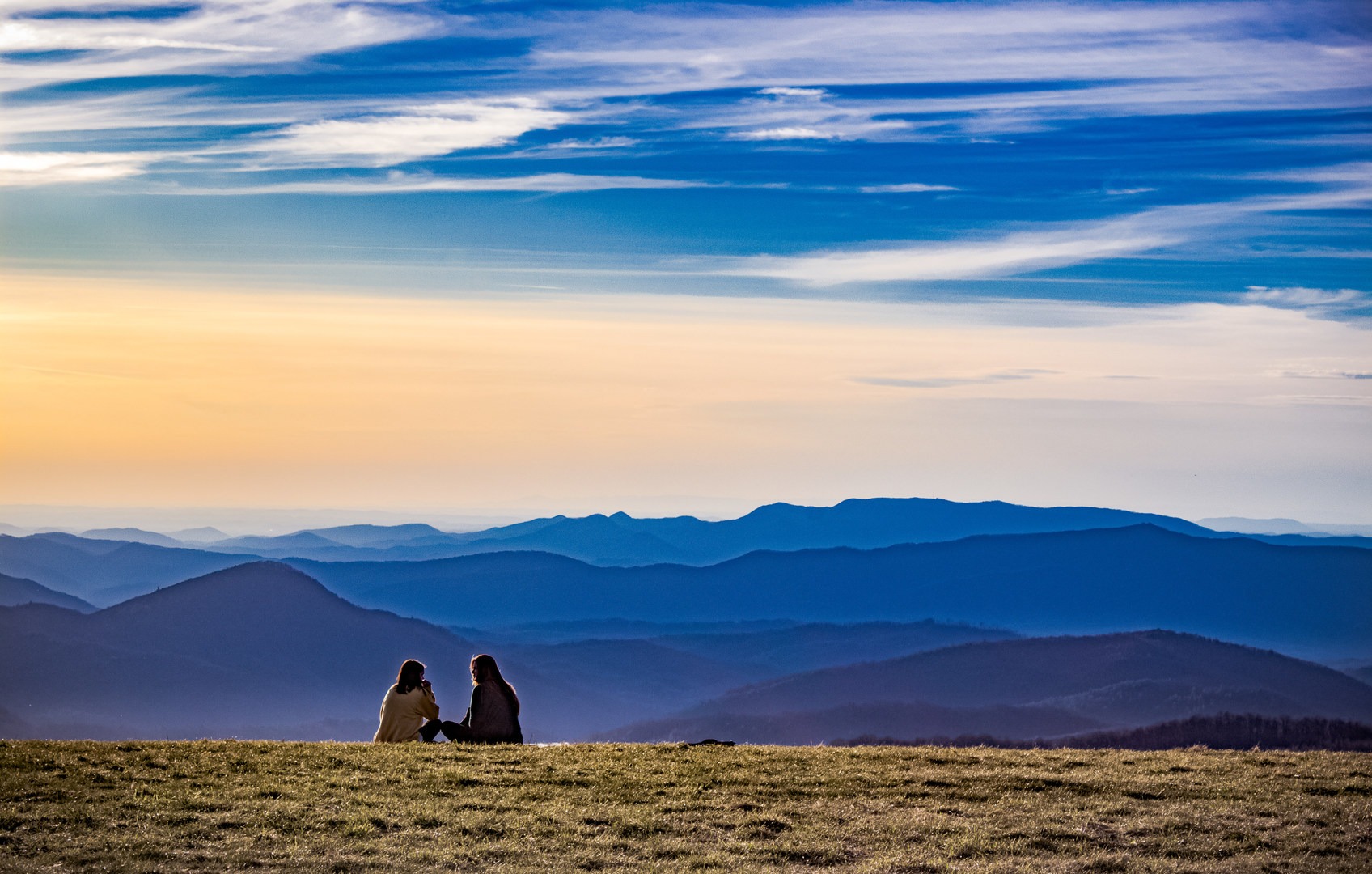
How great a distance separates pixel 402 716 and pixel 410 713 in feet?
0.41

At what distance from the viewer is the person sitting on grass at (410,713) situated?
58.2ft

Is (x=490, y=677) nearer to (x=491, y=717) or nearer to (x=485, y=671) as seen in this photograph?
(x=485, y=671)

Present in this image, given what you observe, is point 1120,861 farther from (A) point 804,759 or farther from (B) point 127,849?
(B) point 127,849

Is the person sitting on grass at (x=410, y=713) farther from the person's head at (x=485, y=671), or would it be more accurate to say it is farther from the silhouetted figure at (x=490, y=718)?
the person's head at (x=485, y=671)

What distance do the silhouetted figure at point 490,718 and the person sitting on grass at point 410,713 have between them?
0.24 meters

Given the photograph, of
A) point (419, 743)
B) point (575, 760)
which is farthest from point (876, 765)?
point (419, 743)

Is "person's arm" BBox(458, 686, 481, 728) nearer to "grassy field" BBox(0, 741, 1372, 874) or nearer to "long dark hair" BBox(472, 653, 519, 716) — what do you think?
"long dark hair" BBox(472, 653, 519, 716)

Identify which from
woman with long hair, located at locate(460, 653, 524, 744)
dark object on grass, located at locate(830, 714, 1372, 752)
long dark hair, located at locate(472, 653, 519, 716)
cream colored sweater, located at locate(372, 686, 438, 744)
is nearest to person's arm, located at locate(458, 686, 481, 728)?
woman with long hair, located at locate(460, 653, 524, 744)

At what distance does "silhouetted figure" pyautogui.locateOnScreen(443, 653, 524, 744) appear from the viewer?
17.9 meters

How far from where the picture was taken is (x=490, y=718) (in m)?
17.9

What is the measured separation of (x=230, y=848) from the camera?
1103 centimetres

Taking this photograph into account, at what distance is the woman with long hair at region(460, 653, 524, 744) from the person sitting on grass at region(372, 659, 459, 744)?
0.34 m

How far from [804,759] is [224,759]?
23.6ft

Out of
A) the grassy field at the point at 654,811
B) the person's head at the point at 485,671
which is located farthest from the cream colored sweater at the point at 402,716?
the grassy field at the point at 654,811
